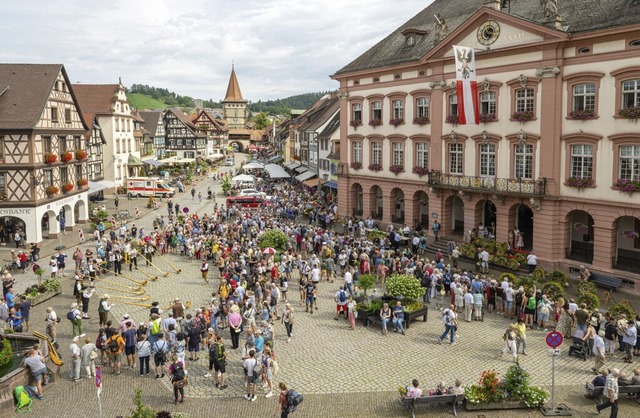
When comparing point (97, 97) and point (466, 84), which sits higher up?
point (97, 97)

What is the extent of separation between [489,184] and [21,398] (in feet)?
85.2

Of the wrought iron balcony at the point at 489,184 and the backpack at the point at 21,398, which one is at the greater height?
the wrought iron balcony at the point at 489,184

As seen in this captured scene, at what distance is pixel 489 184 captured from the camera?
109 feet

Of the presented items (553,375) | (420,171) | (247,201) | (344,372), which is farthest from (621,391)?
(247,201)

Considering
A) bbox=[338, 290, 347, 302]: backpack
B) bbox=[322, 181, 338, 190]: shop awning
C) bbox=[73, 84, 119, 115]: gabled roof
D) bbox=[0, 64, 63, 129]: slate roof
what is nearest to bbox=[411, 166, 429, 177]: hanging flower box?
bbox=[322, 181, 338, 190]: shop awning

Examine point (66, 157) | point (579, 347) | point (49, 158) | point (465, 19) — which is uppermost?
point (465, 19)

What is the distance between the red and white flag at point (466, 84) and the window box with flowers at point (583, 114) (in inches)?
197

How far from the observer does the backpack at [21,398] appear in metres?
15.8

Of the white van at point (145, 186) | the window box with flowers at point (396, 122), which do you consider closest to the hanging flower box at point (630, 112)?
the window box with flowers at point (396, 122)

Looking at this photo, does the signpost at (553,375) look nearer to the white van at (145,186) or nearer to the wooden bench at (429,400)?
the wooden bench at (429,400)

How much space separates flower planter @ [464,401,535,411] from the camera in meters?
15.7

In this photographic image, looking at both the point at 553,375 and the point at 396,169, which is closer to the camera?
the point at 553,375

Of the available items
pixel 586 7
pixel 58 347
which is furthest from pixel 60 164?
pixel 586 7

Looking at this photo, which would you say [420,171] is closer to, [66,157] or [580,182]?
[580,182]
